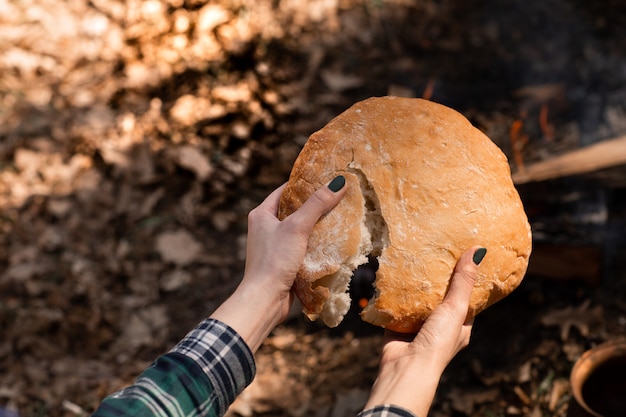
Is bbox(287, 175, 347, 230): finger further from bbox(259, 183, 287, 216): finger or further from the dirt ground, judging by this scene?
the dirt ground

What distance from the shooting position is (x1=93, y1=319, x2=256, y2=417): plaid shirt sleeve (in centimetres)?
188

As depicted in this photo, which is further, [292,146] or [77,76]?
[77,76]

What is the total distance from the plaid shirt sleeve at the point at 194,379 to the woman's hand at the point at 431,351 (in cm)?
53

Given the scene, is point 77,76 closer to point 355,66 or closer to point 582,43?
point 355,66

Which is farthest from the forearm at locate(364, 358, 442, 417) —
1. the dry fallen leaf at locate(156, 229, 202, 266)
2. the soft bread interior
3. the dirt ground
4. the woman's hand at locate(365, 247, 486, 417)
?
the dry fallen leaf at locate(156, 229, 202, 266)

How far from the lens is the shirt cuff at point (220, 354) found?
2.04 m

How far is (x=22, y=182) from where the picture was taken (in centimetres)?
474

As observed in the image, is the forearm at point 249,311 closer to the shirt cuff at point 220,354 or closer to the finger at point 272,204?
the shirt cuff at point 220,354

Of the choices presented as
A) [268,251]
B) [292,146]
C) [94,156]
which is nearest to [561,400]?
[268,251]

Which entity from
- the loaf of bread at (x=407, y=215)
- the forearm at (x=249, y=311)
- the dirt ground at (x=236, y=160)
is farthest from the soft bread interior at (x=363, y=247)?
the dirt ground at (x=236, y=160)

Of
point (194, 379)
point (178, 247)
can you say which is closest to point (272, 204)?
point (194, 379)

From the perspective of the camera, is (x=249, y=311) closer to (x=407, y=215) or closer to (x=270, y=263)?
(x=270, y=263)

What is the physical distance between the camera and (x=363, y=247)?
2.03 m

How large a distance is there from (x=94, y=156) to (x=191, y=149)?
0.87m
